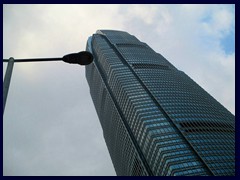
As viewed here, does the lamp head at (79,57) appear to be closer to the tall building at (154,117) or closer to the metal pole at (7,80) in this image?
the metal pole at (7,80)

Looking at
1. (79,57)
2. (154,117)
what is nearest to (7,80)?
(79,57)

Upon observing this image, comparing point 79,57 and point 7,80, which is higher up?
point 79,57

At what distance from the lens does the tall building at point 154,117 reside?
108 m

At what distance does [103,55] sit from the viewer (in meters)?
171

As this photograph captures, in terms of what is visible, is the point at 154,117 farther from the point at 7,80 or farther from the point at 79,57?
the point at 7,80

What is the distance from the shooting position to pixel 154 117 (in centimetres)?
12275

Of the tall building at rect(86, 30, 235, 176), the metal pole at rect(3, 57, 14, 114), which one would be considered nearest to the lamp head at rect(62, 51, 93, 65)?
the metal pole at rect(3, 57, 14, 114)

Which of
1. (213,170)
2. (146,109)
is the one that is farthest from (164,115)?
(213,170)

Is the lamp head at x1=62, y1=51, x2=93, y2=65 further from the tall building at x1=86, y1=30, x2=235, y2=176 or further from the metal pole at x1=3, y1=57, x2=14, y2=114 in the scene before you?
the tall building at x1=86, y1=30, x2=235, y2=176

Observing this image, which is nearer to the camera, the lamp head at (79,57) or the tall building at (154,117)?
the lamp head at (79,57)

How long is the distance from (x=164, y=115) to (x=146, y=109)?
279 inches

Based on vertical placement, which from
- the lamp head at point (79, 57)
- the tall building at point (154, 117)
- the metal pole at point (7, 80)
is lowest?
the metal pole at point (7, 80)

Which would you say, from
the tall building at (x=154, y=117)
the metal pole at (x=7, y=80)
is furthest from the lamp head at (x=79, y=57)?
the tall building at (x=154, y=117)
